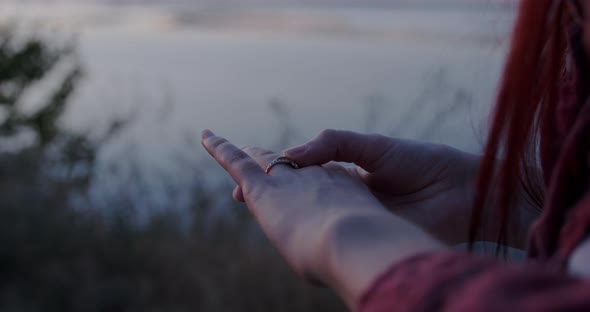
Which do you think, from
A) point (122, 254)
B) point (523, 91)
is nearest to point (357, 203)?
point (523, 91)

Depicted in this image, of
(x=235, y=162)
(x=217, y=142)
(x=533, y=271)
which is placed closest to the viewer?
(x=533, y=271)

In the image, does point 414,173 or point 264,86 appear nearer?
point 414,173

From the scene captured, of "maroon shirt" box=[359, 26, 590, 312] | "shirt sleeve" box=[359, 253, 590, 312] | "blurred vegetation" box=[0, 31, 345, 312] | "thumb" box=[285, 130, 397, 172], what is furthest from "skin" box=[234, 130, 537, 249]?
"blurred vegetation" box=[0, 31, 345, 312]

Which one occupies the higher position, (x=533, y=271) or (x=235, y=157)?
(x=533, y=271)

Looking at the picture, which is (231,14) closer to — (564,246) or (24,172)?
(24,172)

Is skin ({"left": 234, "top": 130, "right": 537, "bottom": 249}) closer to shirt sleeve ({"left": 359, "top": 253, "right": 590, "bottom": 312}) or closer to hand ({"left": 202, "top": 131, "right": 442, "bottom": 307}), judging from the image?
hand ({"left": 202, "top": 131, "right": 442, "bottom": 307})

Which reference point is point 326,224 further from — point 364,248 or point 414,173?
point 414,173

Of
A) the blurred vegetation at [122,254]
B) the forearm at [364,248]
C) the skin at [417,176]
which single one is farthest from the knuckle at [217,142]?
the blurred vegetation at [122,254]

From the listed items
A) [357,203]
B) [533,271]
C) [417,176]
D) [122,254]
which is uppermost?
[533,271]
